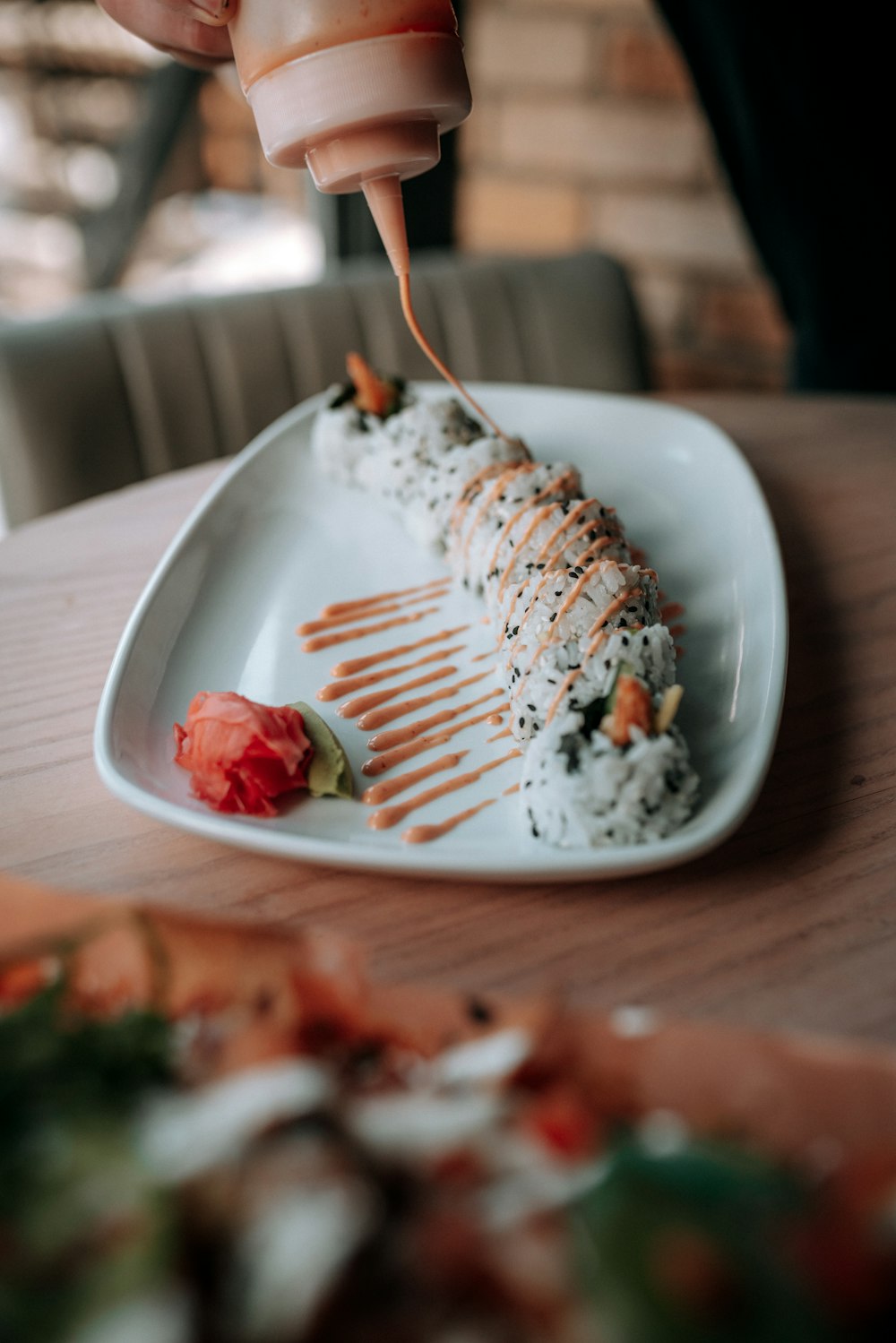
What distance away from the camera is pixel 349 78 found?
2.49ft

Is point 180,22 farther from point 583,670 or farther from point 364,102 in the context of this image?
point 583,670

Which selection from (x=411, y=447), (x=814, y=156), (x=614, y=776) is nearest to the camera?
(x=614, y=776)

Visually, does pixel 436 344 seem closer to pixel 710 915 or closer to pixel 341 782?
pixel 341 782

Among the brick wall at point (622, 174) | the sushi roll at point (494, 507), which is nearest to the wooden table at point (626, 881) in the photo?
the sushi roll at point (494, 507)

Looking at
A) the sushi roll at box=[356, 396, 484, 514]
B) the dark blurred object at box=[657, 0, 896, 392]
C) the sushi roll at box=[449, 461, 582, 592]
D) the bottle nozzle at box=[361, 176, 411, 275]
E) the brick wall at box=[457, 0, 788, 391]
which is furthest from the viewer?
the brick wall at box=[457, 0, 788, 391]

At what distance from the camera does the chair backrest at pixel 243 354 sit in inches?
59.7

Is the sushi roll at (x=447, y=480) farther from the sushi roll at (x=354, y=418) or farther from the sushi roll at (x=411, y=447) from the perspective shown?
the sushi roll at (x=354, y=418)

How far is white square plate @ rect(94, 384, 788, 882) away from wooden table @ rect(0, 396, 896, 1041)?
35mm

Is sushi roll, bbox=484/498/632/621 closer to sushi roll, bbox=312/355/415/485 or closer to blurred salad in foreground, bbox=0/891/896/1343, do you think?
sushi roll, bbox=312/355/415/485

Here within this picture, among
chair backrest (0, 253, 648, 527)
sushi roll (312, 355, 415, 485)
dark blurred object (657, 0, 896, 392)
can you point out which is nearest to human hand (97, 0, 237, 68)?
sushi roll (312, 355, 415, 485)

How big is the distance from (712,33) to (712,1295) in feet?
6.50

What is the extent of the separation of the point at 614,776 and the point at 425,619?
1.33 ft

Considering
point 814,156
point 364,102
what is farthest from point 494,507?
point 814,156

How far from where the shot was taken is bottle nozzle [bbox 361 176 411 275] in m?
0.86
